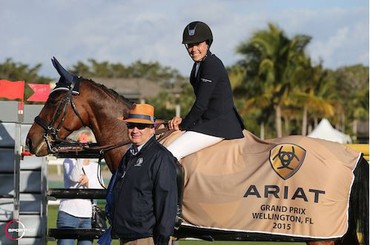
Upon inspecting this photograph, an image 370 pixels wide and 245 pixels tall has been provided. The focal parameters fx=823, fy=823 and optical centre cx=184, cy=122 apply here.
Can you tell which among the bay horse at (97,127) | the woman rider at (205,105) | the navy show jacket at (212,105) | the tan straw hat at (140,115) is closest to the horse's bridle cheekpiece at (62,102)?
the bay horse at (97,127)

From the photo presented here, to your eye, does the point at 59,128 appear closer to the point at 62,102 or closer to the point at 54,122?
the point at 54,122

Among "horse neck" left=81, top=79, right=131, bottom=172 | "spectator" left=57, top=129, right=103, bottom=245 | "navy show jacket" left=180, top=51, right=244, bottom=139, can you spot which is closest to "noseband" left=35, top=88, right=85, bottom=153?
"horse neck" left=81, top=79, right=131, bottom=172

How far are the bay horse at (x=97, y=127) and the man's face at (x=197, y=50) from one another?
888mm

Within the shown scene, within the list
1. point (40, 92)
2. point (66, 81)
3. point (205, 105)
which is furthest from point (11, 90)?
point (205, 105)

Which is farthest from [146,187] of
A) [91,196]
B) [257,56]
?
[257,56]

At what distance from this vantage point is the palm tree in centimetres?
5312

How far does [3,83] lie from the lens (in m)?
8.89

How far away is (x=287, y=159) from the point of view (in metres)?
7.73

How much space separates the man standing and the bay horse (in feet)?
5.99

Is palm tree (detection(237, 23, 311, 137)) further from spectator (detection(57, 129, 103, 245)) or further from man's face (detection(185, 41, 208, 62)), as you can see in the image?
man's face (detection(185, 41, 208, 62))

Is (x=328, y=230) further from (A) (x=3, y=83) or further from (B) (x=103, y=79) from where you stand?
(B) (x=103, y=79)

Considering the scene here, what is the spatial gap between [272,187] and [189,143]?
89 cm

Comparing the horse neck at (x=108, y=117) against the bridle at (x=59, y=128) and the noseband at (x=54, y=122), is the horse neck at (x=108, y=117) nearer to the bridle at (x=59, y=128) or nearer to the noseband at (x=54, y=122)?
the bridle at (x=59, y=128)

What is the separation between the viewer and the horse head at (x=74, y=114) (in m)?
8.14
